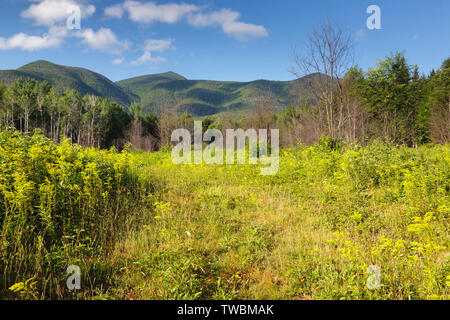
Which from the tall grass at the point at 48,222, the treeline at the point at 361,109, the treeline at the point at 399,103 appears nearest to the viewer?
the tall grass at the point at 48,222

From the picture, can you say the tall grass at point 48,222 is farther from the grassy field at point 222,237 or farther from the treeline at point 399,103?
the treeline at point 399,103

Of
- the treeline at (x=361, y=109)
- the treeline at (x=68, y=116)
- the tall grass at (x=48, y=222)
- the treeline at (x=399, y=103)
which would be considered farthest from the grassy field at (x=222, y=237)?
the treeline at (x=68, y=116)

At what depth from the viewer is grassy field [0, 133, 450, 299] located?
8.95 feet

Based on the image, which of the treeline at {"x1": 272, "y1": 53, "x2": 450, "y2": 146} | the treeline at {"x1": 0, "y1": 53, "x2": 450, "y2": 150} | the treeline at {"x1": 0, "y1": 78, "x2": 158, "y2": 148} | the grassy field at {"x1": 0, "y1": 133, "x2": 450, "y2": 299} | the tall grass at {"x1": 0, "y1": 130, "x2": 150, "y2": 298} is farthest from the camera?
the treeline at {"x1": 0, "y1": 78, "x2": 158, "y2": 148}

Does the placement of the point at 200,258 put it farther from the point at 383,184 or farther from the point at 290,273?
the point at 383,184

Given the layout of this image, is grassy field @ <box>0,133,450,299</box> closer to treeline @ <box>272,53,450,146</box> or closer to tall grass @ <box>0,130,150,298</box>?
tall grass @ <box>0,130,150,298</box>

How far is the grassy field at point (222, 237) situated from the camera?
2727 mm

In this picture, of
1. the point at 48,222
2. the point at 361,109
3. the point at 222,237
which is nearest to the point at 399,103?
the point at 361,109

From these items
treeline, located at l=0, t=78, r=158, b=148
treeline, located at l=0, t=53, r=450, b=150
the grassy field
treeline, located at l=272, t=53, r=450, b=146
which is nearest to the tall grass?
the grassy field

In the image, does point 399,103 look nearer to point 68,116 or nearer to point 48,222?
point 48,222

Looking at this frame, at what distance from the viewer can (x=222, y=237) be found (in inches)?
163
